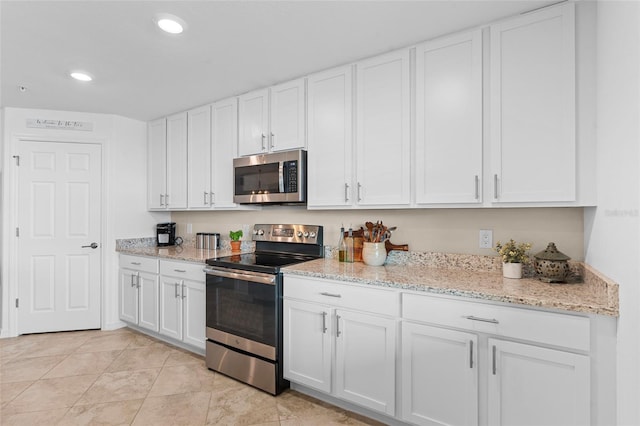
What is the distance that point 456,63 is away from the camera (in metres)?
2.00

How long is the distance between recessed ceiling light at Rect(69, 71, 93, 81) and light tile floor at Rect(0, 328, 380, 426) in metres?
2.31

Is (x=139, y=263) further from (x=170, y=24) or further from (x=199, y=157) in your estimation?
(x=170, y=24)

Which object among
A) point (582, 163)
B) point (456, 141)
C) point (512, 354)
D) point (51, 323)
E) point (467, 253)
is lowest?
point (51, 323)

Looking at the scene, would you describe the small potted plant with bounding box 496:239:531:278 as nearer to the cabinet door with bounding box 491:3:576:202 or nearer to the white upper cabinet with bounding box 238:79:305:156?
the cabinet door with bounding box 491:3:576:202

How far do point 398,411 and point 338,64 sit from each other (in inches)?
88.5

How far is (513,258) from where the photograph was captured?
1908 mm

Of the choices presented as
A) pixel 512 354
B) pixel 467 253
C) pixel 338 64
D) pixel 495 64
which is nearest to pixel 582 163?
pixel 495 64

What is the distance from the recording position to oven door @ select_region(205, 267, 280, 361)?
91.4 inches

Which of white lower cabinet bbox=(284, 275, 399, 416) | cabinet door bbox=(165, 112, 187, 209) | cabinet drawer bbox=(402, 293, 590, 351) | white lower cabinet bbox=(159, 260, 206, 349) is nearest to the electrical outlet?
cabinet drawer bbox=(402, 293, 590, 351)

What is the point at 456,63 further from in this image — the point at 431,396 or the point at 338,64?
the point at 431,396

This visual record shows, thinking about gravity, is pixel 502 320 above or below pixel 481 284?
below

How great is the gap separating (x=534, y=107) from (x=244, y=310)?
2.20m

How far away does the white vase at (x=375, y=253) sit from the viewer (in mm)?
2354

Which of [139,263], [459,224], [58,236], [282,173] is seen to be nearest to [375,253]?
[459,224]
